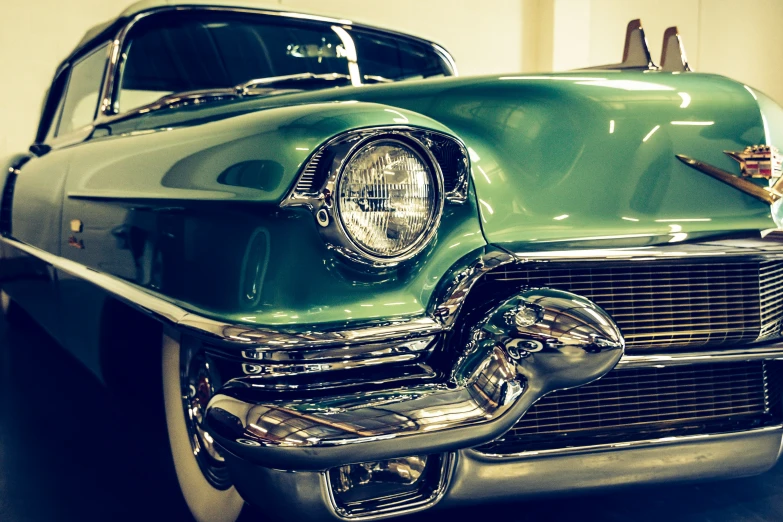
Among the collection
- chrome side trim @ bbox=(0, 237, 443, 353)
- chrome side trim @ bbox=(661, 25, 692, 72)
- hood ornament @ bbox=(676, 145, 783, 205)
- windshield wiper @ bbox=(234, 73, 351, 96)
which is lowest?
chrome side trim @ bbox=(0, 237, 443, 353)

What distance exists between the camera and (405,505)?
1.01 m

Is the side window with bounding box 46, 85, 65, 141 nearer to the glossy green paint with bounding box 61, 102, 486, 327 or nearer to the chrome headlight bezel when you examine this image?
the glossy green paint with bounding box 61, 102, 486, 327

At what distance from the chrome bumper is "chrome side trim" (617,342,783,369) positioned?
14 centimetres

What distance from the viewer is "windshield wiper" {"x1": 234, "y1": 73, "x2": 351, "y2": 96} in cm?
192

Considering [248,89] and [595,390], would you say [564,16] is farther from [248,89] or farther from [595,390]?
[595,390]

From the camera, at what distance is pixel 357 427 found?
89cm

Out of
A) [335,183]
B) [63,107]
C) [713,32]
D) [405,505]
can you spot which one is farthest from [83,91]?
[713,32]

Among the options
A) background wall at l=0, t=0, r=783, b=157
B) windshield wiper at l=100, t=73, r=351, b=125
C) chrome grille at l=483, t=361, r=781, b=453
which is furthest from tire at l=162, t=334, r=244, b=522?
background wall at l=0, t=0, r=783, b=157

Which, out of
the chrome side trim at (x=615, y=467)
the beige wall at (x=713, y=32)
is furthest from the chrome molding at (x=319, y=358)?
the beige wall at (x=713, y=32)

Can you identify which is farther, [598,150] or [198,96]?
[198,96]

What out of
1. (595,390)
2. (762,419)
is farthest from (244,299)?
(762,419)

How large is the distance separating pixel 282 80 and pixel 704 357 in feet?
4.64

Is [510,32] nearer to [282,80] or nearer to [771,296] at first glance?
[282,80]

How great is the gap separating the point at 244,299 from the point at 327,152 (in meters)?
0.24
